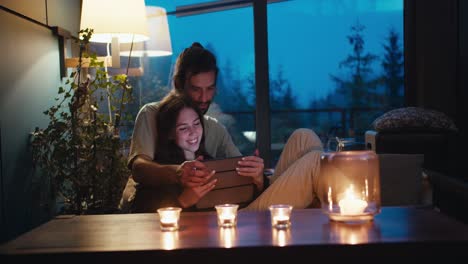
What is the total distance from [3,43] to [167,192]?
1084 millimetres

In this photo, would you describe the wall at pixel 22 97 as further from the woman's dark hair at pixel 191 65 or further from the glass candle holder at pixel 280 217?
the glass candle holder at pixel 280 217

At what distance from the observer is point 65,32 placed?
3309mm

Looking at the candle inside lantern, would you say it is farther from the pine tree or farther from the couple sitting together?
→ the pine tree

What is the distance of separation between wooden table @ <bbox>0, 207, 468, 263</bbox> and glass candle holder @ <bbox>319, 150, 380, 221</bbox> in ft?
0.20

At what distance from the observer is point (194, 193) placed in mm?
2080

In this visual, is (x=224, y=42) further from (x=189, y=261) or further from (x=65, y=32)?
(x=189, y=261)

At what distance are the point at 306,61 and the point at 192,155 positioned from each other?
3.00 metres

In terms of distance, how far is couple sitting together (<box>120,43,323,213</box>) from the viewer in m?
2.17

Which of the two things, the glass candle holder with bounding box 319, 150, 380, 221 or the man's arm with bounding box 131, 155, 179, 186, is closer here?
the glass candle holder with bounding box 319, 150, 380, 221

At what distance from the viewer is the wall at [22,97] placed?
2.50 m

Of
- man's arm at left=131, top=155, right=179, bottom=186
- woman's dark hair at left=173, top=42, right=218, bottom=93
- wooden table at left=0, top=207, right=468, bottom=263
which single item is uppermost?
woman's dark hair at left=173, top=42, right=218, bottom=93

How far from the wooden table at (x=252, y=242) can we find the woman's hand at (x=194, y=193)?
0.41m

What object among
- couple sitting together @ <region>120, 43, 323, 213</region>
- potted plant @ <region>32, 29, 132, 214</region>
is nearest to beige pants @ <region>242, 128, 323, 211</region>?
couple sitting together @ <region>120, 43, 323, 213</region>

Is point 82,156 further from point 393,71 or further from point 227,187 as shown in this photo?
point 393,71
